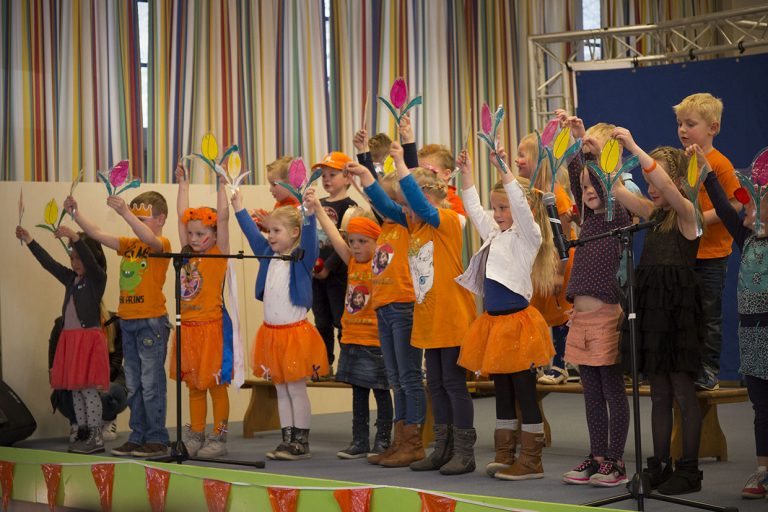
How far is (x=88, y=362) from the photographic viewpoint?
4.91 metres

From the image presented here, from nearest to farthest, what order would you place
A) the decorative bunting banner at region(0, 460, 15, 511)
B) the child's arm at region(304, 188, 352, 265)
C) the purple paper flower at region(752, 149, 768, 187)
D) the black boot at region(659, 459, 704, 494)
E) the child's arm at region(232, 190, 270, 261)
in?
the purple paper flower at region(752, 149, 768, 187) < the black boot at region(659, 459, 704, 494) < the decorative bunting banner at region(0, 460, 15, 511) < the child's arm at region(304, 188, 352, 265) < the child's arm at region(232, 190, 270, 261)

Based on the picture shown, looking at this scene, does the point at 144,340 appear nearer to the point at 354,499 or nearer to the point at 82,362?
the point at 82,362

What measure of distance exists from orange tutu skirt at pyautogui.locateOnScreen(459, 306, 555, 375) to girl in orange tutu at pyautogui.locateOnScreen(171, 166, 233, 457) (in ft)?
4.37

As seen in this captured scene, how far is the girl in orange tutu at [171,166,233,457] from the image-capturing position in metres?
4.61

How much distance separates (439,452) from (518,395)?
0.45 m

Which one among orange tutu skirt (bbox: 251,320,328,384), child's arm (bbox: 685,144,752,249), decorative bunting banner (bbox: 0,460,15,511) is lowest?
decorative bunting banner (bbox: 0,460,15,511)

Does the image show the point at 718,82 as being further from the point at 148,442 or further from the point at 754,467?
the point at 148,442

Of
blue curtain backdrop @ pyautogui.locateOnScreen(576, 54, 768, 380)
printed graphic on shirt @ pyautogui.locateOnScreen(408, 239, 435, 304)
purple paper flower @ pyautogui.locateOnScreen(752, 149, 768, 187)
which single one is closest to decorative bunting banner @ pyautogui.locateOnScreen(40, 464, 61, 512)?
printed graphic on shirt @ pyautogui.locateOnScreen(408, 239, 435, 304)

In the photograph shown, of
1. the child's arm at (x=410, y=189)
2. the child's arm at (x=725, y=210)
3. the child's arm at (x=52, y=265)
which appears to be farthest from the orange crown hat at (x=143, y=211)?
the child's arm at (x=725, y=210)

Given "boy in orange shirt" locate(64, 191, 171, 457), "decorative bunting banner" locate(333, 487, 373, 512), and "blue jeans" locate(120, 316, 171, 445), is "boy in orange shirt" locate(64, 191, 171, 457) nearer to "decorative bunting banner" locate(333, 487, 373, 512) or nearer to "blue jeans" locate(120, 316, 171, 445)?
"blue jeans" locate(120, 316, 171, 445)

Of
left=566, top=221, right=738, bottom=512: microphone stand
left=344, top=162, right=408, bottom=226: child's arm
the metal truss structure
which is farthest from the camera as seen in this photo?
the metal truss structure

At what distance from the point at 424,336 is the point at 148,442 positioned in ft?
4.90

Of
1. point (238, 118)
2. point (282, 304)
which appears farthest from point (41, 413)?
point (238, 118)

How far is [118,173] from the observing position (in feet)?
15.6
